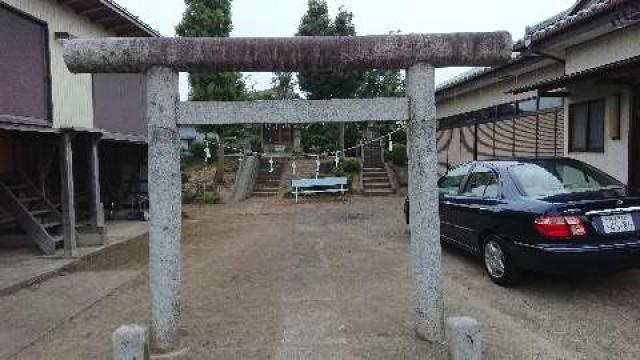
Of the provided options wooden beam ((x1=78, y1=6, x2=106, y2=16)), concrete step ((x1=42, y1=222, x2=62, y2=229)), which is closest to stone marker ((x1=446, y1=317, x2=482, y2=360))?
concrete step ((x1=42, y1=222, x2=62, y2=229))

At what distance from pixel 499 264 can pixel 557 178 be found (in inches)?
50.6

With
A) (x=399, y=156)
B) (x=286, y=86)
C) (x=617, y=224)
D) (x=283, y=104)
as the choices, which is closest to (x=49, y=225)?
(x=283, y=104)

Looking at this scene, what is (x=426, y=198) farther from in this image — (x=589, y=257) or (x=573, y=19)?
(x=573, y=19)

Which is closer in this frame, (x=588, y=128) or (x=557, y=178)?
(x=557, y=178)

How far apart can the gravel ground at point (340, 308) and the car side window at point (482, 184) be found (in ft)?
3.72

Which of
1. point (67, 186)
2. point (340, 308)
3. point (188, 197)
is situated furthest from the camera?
point (188, 197)

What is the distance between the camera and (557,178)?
19.8 ft

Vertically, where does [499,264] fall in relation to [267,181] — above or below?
below

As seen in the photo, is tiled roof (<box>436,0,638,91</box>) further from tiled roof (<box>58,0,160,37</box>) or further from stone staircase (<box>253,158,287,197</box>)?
stone staircase (<box>253,158,287,197</box>)

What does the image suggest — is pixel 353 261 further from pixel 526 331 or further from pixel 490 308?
pixel 526 331

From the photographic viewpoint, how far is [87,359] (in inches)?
171

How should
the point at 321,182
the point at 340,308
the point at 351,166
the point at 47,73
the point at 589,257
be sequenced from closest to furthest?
1. the point at 589,257
2. the point at 340,308
3. the point at 47,73
4. the point at 321,182
5. the point at 351,166

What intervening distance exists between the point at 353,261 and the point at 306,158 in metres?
17.4

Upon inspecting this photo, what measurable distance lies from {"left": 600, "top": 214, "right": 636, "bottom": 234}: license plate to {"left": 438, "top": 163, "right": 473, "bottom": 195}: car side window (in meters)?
2.59
